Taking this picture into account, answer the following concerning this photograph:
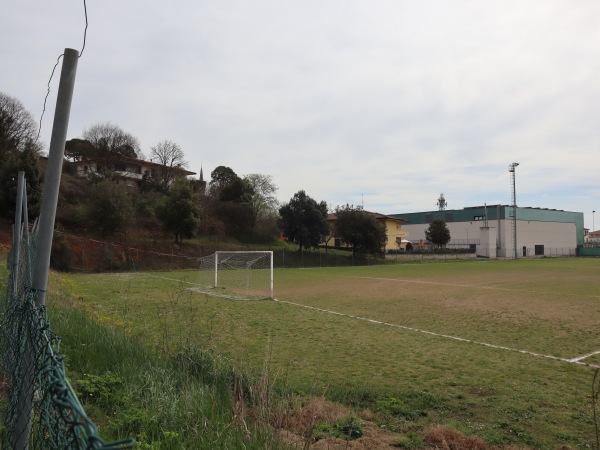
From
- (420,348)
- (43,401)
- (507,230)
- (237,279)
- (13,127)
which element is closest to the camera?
(43,401)

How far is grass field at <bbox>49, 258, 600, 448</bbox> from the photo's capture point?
18.7ft

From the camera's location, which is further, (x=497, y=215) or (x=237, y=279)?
(x=497, y=215)

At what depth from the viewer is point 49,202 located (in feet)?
8.77

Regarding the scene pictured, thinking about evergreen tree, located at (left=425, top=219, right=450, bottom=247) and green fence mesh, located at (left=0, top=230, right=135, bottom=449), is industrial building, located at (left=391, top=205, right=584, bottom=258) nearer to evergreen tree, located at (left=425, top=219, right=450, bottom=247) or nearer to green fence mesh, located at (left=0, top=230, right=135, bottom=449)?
evergreen tree, located at (left=425, top=219, right=450, bottom=247)

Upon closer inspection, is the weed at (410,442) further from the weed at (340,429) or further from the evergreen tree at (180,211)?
the evergreen tree at (180,211)

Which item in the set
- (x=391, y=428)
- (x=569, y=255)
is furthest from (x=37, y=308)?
(x=569, y=255)

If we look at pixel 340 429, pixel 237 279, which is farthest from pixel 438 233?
pixel 340 429

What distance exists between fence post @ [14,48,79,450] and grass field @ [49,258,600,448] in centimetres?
206

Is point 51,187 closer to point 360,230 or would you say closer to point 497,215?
point 360,230

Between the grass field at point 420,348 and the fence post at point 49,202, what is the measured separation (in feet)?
6.77

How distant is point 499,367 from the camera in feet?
26.9

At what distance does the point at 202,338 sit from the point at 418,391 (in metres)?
4.65

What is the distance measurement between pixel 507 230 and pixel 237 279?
211 feet

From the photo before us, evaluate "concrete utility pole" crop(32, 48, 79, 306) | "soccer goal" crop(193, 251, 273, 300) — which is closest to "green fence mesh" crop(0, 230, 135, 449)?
"concrete utility pole" crop(32, 48, 79, 306)
